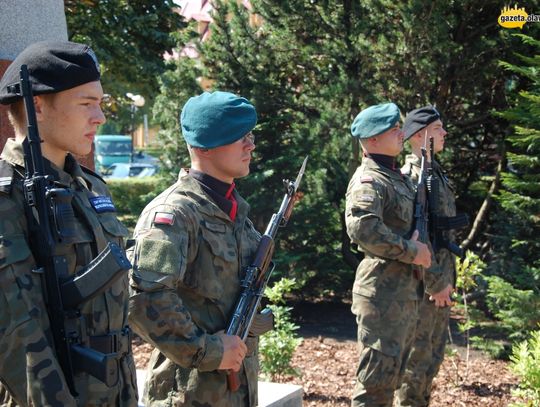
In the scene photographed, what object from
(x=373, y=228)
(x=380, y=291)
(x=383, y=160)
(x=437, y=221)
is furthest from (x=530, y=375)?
(x=383, y=160)

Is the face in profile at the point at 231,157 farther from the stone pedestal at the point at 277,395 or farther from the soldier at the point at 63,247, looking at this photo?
the stone pedestal at the point at 277,395

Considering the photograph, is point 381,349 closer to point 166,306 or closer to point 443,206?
point 443,206

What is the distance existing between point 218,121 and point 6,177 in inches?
40.2

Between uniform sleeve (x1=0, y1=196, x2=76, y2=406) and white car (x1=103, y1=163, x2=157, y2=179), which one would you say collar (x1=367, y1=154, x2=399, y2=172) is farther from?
white car (x1=103, y1=163, x2=157, y2=179)

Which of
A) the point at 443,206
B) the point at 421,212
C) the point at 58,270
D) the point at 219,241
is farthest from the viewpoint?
the point at 443,206

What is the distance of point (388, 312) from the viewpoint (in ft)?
15.0

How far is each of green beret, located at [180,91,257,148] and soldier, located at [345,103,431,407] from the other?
178 cm

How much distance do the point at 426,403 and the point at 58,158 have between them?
3.72 meters

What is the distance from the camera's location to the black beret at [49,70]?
85.7 inches

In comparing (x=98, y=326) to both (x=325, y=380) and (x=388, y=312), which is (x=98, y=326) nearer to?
(x=388, y=312)

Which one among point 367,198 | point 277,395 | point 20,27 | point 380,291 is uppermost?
point 20,27

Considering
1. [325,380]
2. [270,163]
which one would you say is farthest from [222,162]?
[270,163]

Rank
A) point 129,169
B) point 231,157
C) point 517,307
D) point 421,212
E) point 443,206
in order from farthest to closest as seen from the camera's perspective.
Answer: point 129,169
point 517,307
point 443,206
point 421,212
point 231,157

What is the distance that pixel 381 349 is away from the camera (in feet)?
14.8
